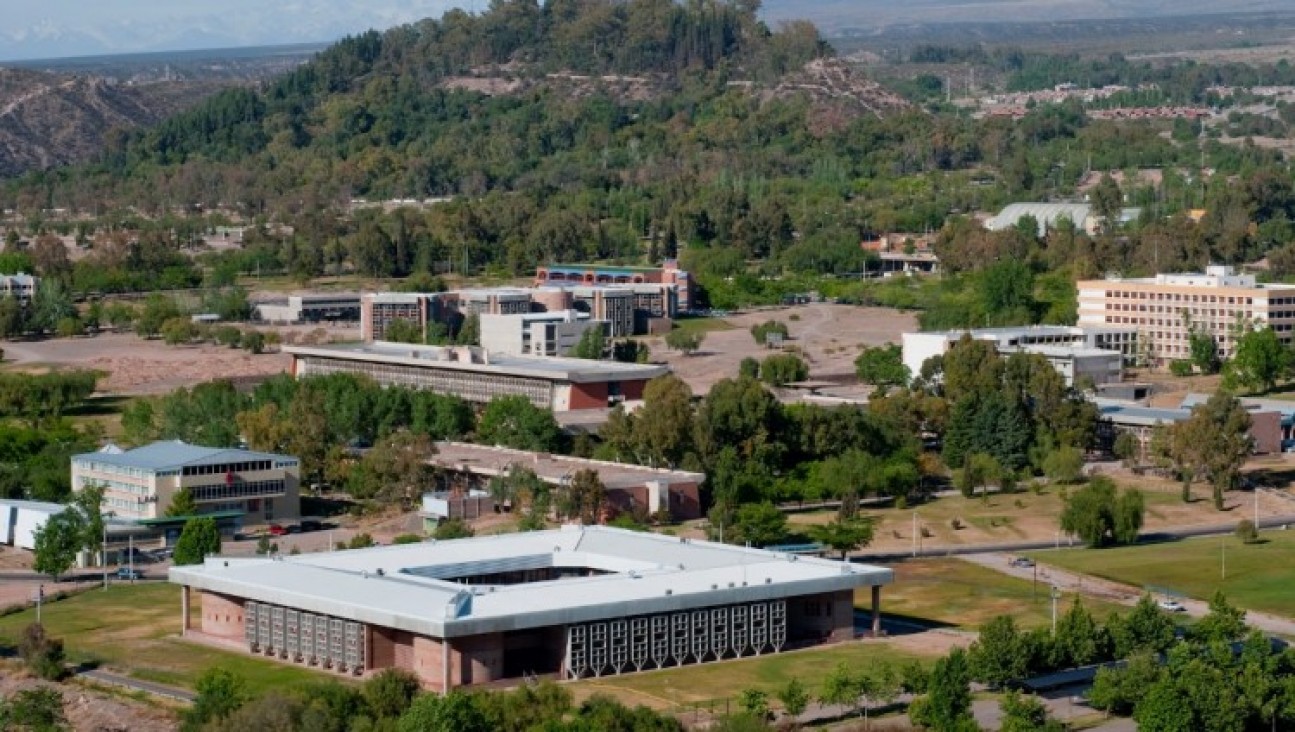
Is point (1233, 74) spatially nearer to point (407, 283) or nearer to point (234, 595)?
point (407, 283)

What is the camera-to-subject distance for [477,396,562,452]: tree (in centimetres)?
5491

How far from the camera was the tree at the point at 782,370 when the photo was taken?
216 feet

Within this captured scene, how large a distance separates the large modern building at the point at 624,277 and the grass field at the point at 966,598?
39243mm

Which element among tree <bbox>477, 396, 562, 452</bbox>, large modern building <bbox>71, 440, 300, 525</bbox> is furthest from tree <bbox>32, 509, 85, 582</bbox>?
tree <bbox>477, 396, 562, 452</bbox>

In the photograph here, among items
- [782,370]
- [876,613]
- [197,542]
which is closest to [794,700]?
[876,613]

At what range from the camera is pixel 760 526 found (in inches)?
1767

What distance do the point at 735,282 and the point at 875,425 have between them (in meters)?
33.9

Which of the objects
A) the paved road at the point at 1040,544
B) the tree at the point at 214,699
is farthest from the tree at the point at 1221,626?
the tree at the point at 214,699

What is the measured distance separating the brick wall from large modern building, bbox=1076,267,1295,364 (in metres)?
36.6

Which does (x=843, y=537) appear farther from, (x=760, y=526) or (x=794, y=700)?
(x=794, y=700)

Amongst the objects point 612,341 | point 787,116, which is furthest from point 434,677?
point 787,116

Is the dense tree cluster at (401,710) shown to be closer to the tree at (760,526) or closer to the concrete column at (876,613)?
the concrete column at (876,613)

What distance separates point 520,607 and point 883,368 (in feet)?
103

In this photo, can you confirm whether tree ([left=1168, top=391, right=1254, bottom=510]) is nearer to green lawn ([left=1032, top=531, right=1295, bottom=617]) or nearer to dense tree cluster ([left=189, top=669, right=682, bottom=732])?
green lawn ([left=1032, top=531, right=1295, bottom=617])
